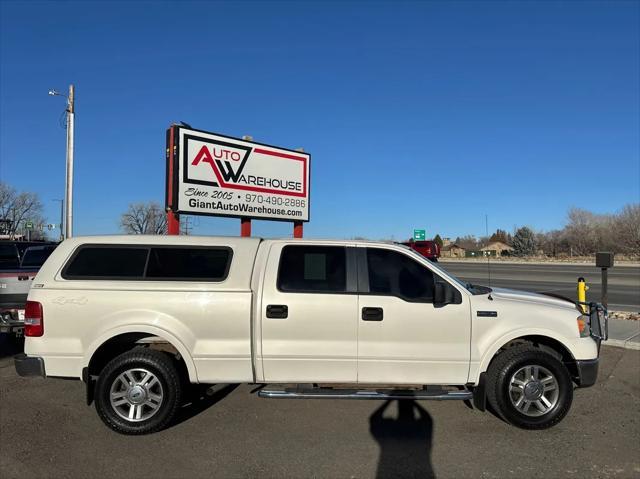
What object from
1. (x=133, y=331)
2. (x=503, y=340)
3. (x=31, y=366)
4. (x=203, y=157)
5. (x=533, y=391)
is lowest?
(x=533, y=391)

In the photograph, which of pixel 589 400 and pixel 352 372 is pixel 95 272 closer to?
pixel 352 372

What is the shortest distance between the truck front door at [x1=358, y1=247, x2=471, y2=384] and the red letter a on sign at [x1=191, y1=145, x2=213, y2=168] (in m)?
6.08

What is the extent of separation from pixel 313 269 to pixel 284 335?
75cm

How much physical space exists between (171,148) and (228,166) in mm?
1349

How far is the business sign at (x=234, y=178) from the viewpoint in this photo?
9812mm

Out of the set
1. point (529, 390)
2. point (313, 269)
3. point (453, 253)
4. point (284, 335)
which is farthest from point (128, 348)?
point (453, 253)

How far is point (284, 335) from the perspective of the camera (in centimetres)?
502

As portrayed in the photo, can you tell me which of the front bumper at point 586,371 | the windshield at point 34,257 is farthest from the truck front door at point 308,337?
the windshield at point 34,257

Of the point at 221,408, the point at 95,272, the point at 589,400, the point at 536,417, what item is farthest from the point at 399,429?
the point at 95,272

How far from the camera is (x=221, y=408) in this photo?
5.66 meters

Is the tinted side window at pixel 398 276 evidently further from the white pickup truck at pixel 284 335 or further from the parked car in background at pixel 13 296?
the parked car in background at pixel 13 296

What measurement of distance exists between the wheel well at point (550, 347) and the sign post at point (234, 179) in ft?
22.1

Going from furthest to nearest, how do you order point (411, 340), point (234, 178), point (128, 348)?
1. point (234, 178)
2. point (128, 348)
3. point (411, 340)

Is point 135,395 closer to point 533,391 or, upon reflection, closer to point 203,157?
point 533,391
